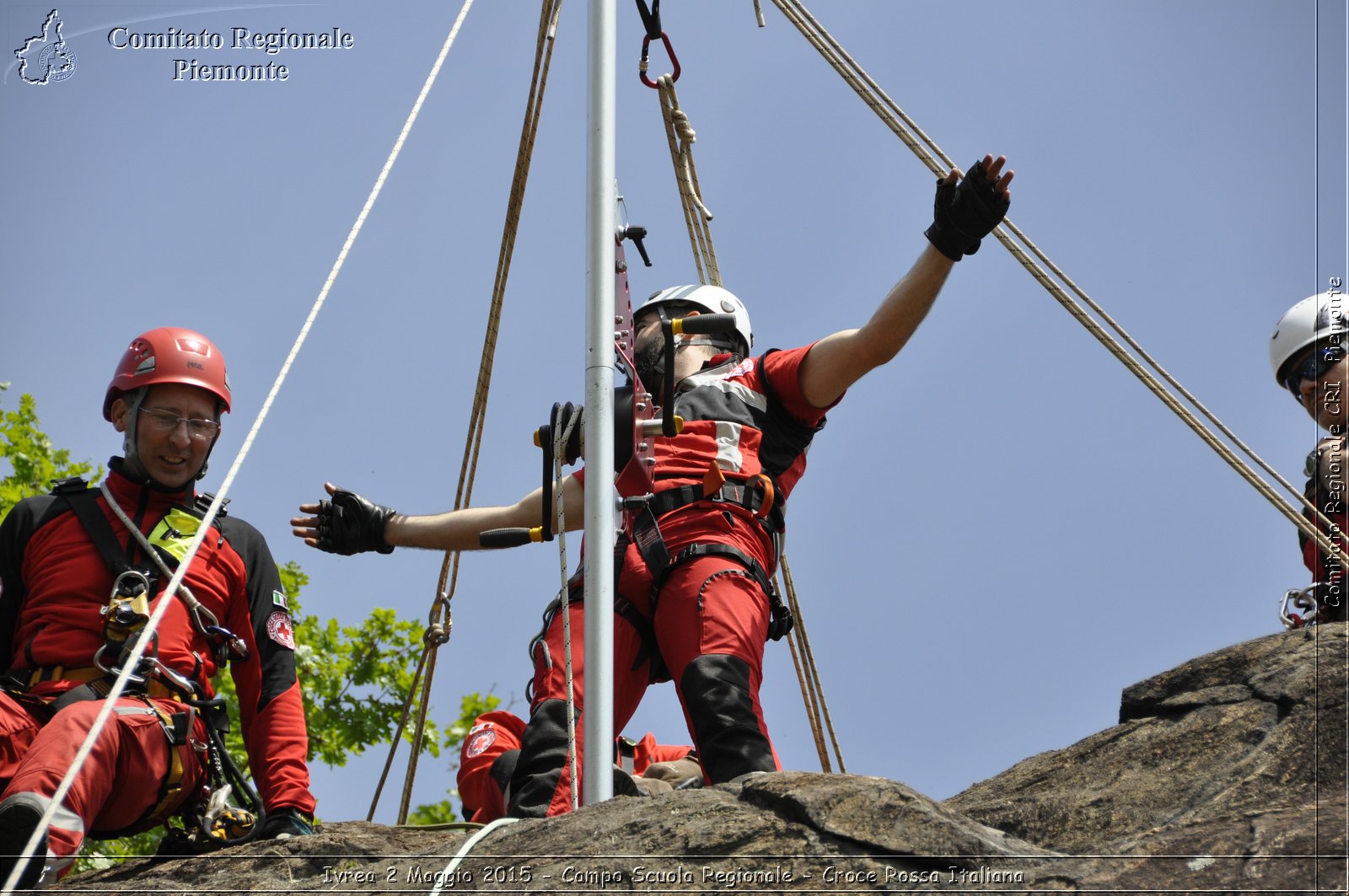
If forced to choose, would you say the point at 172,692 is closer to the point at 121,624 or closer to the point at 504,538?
the point at 121,624

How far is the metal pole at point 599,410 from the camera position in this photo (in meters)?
4.23

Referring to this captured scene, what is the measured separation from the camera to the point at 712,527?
17.6 feet

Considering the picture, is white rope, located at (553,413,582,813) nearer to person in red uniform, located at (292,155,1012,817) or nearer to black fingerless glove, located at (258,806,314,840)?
person in red uniform, located at (292,155,1012,817)

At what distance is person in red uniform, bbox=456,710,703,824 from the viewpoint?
17.3 feet

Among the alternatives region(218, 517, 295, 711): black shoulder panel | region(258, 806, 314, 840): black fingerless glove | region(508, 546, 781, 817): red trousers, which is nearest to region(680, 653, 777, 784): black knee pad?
region(508, 546, 781, 817): red trousers

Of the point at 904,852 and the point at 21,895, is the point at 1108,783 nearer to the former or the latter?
the point at 904,852

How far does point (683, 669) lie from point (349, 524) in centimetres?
143

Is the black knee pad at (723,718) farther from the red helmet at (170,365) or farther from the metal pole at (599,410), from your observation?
the red helmet at (170,365)

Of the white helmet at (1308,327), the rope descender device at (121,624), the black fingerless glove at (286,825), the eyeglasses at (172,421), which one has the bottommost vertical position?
the black fingerless glove at (286,825)

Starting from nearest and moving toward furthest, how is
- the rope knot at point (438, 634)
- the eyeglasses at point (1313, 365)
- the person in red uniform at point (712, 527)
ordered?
the person in red uniform at point (712, 527) < the eyeglasses at point (1313, 365) < the rope knot at point (438, 634)

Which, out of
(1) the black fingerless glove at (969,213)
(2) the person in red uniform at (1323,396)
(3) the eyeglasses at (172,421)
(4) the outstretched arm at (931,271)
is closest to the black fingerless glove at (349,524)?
(3) the eyeglasses at (172,421)

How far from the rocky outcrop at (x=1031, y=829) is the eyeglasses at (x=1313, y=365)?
1.59 meters

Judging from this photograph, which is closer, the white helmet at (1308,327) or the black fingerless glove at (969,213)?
the black fingerless glove at (969,213)

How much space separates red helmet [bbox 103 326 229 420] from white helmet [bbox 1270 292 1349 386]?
13.2 feet
